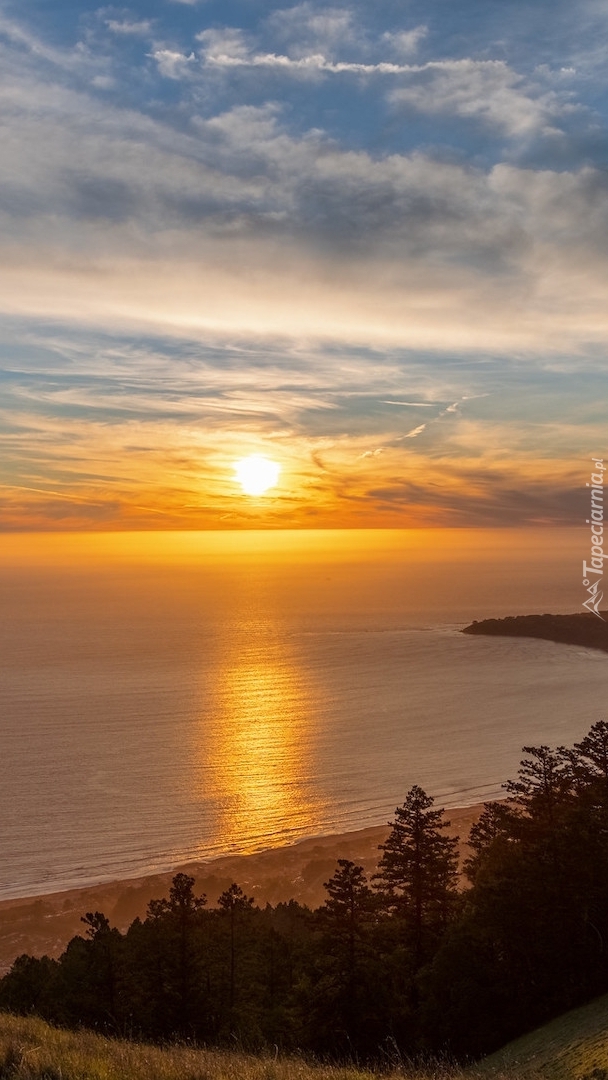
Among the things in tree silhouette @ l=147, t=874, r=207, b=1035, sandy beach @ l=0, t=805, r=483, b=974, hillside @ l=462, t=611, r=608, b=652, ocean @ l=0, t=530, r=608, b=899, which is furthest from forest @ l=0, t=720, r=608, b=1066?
hillside @ l=462, t=611, r=608, b=652

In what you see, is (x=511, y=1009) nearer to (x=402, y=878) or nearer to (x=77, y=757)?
(x=402, y=878)

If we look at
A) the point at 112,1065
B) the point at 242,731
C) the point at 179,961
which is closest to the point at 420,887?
the point at 179,961

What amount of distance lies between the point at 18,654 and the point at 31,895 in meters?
81.3

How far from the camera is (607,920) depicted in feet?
82.2

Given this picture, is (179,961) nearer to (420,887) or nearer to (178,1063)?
(420,887)

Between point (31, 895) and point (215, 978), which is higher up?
point (215, 978)

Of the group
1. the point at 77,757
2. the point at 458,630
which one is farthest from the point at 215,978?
the point at 458,630

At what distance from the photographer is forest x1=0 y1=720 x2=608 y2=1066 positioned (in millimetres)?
23156

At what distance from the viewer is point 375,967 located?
2459 cm

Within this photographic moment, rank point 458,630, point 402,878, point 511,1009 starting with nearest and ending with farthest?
point 511,1009
point 402,878
point 458,630

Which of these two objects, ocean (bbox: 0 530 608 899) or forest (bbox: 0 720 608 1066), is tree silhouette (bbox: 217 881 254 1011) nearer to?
forest (bbox: 0 720 608 1066)

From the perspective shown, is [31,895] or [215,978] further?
[31,895]

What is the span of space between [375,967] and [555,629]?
397 ft

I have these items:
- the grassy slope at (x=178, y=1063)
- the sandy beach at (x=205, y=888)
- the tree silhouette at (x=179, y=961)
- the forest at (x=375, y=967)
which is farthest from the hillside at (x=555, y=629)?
the grassy slope at (x=178, y=1063)
